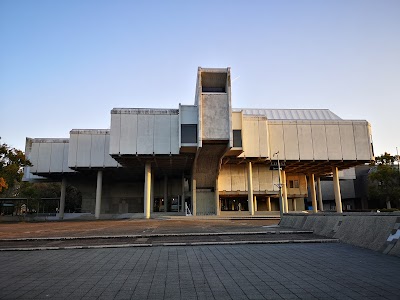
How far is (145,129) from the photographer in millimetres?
40875

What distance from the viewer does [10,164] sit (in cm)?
3988

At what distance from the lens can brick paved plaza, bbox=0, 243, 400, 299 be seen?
5109mm

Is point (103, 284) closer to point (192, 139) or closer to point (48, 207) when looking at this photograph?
point (192, 139)

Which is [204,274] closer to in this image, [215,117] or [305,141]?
[215,117]

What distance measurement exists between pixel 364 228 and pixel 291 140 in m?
37.4

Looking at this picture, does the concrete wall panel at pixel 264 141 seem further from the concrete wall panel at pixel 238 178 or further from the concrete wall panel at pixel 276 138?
the concrete wall panel at pixel 238 178

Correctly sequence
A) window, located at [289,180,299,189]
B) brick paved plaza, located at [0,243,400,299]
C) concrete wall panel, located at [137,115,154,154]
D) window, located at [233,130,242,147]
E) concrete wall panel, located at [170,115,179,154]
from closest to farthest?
brick paved plaza, located at [0,243,400,299] → concrete wall panel, located at [137,115,154,154] → window, located at [233,130,242,147] → concrete wall panel, located at [170,115,179,154] → window, located at [289,180,299,189]

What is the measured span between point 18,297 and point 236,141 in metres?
36.8

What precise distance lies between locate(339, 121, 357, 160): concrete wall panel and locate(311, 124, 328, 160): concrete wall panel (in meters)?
2.81

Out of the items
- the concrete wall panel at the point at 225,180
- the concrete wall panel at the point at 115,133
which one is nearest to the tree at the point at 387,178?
the concrete wall panel at the point at 225,180

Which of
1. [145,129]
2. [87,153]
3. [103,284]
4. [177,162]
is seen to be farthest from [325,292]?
[87,153]

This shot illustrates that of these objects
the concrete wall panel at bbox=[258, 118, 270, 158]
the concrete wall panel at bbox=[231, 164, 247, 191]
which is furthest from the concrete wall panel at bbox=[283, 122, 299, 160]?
the concrete wall panel at bbox=[231, 164, 247, 191]

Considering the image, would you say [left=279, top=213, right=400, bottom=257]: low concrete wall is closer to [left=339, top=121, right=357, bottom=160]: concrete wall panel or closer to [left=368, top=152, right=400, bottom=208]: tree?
[left=339, top=121, right=357, bottom=160]: concrete wall panel

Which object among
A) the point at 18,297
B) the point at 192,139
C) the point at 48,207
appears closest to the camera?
the point at 18,297
